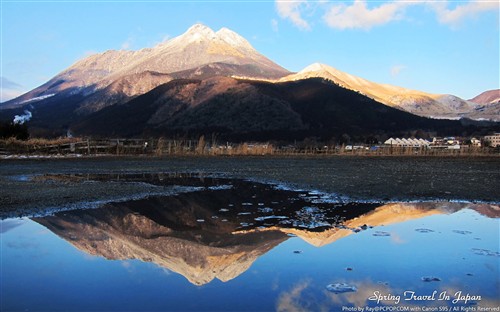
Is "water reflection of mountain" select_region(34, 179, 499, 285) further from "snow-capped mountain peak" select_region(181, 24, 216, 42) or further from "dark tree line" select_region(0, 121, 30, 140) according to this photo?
"snow-capped mountain peak" select_region(181, 24, 216, 42)

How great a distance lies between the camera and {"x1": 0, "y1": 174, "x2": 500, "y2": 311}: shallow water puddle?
155 inches

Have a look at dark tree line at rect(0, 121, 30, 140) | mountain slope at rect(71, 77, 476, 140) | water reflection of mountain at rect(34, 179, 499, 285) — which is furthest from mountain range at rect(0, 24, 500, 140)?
water reflection of mountain at rect(34, 179, 499, 285)

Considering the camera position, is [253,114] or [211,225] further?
[253,114]

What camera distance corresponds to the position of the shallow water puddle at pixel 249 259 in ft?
12.9

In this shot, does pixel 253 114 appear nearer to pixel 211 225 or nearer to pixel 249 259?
pixel 211 225

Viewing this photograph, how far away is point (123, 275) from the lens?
4609 millimetres

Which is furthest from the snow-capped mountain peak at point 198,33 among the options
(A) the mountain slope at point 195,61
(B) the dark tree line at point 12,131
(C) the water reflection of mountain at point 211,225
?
(C) the water reflection of mountain at point 211,225

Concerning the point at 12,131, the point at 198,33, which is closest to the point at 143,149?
the point at 12,131

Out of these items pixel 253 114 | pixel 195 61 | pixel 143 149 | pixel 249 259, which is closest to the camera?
pixel 249 259

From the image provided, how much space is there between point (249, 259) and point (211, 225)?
2.14 metres

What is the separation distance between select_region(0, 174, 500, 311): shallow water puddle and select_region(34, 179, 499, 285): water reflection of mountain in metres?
0.02

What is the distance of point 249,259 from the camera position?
527 centimetres

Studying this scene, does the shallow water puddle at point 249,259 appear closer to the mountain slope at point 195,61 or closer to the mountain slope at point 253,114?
the mountain slope at point 253,114

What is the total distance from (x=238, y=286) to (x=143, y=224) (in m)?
3.56
